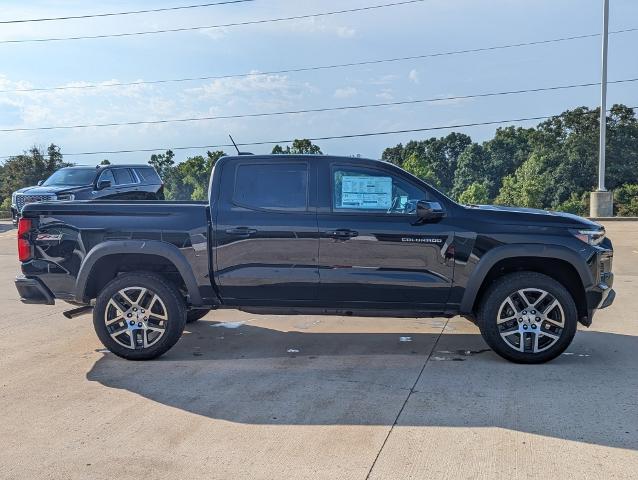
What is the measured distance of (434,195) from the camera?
589cm

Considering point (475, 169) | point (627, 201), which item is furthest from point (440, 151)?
point (627, 201)

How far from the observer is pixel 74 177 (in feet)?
56.1

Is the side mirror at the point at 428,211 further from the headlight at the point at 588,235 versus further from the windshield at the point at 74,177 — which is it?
the windshield at the point at 74,177

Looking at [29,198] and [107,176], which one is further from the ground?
[107,176]

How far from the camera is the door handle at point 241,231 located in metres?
5.86

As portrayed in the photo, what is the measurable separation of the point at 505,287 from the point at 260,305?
2289 millimetres

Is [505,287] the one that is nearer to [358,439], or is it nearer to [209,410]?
[358,439]

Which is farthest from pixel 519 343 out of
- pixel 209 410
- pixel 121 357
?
pixel 121 357

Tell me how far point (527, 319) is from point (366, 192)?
1.88 meters

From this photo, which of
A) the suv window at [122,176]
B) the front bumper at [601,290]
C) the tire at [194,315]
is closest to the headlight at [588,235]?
the front bumper at [601,290]

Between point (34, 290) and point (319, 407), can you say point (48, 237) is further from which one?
point (319, 407)

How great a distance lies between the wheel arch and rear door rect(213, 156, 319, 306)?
1474mm

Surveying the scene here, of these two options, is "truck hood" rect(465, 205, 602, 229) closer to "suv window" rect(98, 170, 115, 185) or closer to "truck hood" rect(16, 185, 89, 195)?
"truck hood" rect(16, 185, 89, 195)

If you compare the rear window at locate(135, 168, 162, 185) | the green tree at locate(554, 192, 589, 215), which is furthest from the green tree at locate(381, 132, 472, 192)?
the rear window at locate(135, 168, 162, 185)
